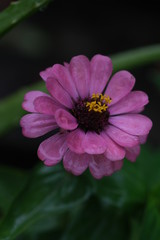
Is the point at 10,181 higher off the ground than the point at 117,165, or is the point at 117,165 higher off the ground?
the point at 117,165

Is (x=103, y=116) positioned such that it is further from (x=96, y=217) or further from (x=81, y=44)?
(x=81, y=44)

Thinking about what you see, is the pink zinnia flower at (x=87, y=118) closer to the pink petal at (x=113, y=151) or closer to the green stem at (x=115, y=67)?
the pink petal at (x=113, y=151)

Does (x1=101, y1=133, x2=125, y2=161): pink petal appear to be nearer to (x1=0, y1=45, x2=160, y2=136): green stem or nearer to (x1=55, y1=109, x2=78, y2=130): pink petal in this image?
(x1=55, y1=109, x2=78, y2=130): pink petal

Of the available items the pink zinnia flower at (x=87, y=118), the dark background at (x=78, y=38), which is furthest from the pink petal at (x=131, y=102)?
the dark background at (x=78, y=38)

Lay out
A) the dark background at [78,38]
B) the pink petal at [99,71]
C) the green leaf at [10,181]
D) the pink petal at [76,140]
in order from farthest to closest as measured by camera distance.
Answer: the dark background at [78,38] → the green leaf at [10,181] → the pink petal at [99,71] → the pink petal at [76,140]

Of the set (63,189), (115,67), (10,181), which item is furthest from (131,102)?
(10,181)

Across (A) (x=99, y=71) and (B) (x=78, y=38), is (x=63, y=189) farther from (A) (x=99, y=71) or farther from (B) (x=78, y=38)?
(B) (x=78, y=38)
